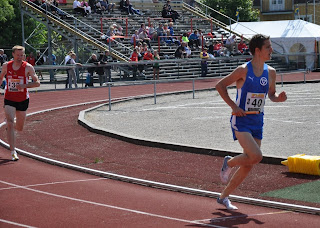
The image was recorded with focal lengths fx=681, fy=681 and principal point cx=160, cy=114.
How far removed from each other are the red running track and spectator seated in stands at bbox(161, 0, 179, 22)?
111 feet

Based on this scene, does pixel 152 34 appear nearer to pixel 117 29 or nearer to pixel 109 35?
pixel 117 29

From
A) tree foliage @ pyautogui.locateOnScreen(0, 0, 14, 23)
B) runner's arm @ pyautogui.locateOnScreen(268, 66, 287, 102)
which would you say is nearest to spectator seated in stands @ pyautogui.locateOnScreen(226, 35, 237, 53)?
tree foliage @ pyautogui.locateOnScreen(0, 0, 14, 23)

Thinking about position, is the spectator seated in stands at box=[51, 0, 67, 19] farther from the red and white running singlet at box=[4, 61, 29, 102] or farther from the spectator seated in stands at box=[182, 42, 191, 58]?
the red and white running singlet at box=[4, 61, 29, 102]

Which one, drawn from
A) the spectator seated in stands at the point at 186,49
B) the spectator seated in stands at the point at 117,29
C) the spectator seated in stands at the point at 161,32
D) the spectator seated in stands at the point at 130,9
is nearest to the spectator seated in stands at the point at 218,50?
the spectator seated in stands at the point at 186,49

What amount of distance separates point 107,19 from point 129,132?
25497 millimetres

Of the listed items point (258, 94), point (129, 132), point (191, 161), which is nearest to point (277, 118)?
point (129, 132)

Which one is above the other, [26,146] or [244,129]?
[244,129]

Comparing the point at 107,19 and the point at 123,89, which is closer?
the point at 123,89

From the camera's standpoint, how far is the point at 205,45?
1581 inches

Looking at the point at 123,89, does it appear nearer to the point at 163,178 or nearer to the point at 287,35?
the point at 287,35

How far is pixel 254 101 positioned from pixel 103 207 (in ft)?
7.33

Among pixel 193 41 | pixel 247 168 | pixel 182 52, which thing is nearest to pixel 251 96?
pixel 247 168

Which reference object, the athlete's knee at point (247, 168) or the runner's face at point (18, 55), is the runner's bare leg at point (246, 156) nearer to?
the athlete's knee at point (247, 168)

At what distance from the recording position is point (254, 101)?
7.71m
